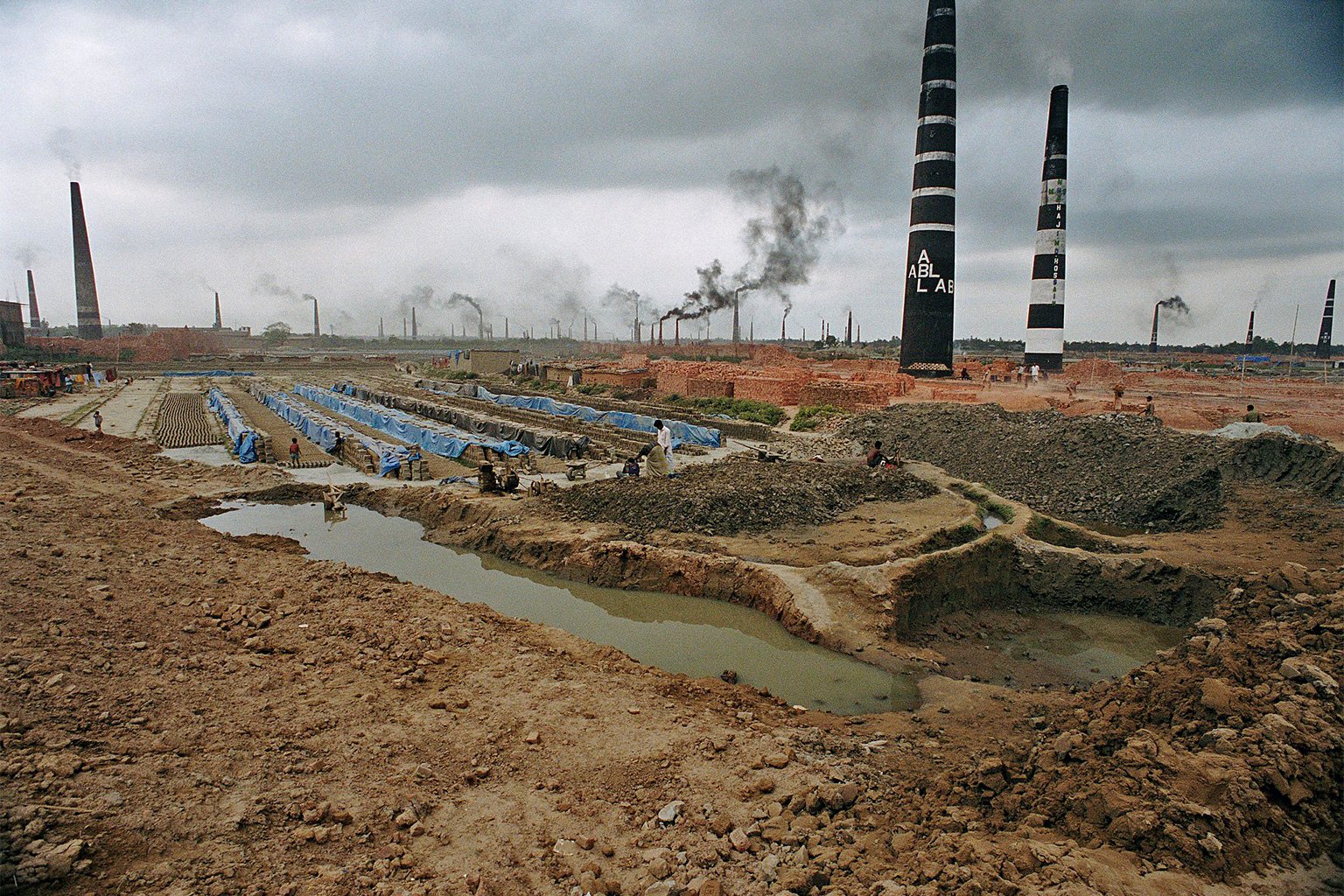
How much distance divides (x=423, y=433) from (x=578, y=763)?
1617 centimetres

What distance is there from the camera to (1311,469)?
12.3 metres

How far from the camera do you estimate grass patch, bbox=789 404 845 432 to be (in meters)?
22.0

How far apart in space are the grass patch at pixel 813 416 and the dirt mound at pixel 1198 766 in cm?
1659

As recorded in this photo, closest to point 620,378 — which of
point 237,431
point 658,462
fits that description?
point 237,431

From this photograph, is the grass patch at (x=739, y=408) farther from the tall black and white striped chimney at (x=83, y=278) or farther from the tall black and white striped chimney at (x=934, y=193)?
the tall black and white striped chimney at (x=83, y=278)

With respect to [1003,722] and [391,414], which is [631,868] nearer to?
Result: [1003,722]

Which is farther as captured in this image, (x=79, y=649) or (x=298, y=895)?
(x=79, y=649)

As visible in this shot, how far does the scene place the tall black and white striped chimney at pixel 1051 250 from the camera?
28375 mm

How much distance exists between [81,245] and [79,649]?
82.7m

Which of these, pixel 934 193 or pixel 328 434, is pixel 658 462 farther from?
pixel 934 193

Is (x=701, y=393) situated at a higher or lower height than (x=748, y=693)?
higher

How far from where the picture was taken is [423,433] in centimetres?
1964

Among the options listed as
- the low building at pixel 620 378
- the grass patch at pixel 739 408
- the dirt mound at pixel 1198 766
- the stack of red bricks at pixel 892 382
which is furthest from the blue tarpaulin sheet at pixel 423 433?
the dirt mound at pixel 1198 766

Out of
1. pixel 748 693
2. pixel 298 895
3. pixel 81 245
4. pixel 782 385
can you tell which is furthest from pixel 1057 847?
pixel 81 245
